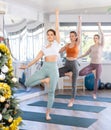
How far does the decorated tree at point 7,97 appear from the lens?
3.04 metres

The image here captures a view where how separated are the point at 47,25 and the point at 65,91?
7.38ft

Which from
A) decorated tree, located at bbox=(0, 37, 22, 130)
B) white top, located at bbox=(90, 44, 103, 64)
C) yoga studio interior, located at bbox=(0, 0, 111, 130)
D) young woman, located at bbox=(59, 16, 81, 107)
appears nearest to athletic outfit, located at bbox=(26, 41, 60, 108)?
yoga studio interior, located at bbox=(0, 0, 111, 130)

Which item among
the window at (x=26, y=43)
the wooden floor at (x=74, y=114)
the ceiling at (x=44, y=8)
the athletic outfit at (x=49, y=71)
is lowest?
the wooden floor at (x=74, y=114)

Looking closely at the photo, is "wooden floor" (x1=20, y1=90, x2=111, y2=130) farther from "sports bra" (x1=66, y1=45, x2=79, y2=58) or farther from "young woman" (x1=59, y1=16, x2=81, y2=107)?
"sports bra" (x1=66, y1=45, x2=79, y2=58)

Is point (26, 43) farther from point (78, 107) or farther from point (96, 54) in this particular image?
point (78, 107)

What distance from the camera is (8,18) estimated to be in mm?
6609

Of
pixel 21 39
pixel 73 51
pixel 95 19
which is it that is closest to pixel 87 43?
pixel 95 19

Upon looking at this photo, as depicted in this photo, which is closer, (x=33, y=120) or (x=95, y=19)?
(x=33, y=120)

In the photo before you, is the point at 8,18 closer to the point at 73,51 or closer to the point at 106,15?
the point at 73,51

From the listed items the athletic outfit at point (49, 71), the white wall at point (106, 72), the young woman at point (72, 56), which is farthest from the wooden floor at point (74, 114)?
the white wall at point (106, 72)

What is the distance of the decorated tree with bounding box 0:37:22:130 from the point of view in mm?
3045

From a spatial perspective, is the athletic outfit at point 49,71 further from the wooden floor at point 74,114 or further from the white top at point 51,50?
the wooden floor at point 74,114

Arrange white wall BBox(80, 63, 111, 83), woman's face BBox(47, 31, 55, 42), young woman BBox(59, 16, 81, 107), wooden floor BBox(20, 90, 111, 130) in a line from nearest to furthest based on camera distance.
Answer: wooden floor BBox(20, 90, 111, 130) → woman's face BBox(47, 31, 55, 42) → young woman BBox(59, 16, 81, 107) → white wall BBox(80, 63, 111, 83)

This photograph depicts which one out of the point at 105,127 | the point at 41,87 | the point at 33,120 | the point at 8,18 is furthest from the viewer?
the point at 41,87
